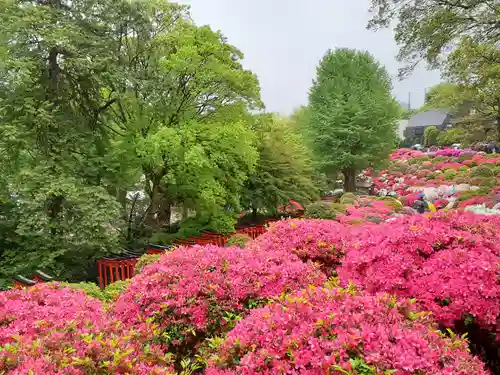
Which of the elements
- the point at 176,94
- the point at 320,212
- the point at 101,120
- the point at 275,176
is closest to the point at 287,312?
the point at 176,94

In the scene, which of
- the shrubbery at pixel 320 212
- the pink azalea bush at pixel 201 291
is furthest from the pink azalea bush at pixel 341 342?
the shrubbery at pixel 320 212

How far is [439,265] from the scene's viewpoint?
3.79 metres

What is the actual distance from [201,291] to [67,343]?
1388 millimetres

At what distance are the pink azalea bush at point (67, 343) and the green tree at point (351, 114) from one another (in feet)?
65.7

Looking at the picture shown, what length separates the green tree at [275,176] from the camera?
57.9ft

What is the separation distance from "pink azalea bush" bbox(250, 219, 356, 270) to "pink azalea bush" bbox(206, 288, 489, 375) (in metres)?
2.48

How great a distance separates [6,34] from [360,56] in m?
19.8

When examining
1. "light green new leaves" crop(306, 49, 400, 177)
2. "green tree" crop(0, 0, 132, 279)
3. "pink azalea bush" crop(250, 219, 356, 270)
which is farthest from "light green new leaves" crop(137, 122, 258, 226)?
→ "light green new leaves" crop(306, 49, 400, 177)

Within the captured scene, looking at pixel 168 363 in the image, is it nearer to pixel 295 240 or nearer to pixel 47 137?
pixel 295 240

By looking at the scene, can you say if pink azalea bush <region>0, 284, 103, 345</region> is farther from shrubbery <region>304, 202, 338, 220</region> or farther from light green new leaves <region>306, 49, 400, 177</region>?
light green new leaves <region>306, 49, 400, 177</region>

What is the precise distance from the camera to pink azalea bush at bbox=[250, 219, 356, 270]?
17.9 ft

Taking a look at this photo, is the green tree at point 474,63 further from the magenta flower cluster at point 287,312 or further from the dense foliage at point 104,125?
the magenta flower cluster at point 287,312

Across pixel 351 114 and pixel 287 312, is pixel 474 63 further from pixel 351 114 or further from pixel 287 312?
pixel 287 312

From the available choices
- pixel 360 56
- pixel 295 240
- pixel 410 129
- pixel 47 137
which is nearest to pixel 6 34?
pixel 47 137
